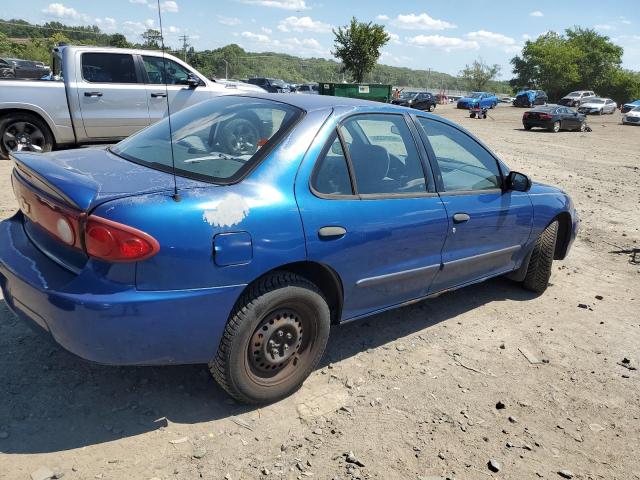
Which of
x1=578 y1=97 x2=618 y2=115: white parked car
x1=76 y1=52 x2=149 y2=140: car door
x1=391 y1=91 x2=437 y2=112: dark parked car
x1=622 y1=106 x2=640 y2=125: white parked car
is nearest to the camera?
x1=76 y1=52 x2=149 y2=140: car door

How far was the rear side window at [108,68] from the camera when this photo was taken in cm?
851

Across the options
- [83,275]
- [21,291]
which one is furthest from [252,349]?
[21,291]

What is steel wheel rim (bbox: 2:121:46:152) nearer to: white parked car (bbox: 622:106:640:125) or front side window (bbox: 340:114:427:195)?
front side window (bbox: 340:114:427:195)

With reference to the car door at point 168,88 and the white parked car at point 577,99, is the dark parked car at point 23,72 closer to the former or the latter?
the car door at point 168,88

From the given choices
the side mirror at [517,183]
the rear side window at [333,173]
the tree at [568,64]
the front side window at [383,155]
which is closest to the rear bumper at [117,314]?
the rear side window at [333,173]

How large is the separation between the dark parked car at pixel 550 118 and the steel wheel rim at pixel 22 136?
2380cm

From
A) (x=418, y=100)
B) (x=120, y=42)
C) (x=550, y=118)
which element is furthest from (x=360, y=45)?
(x=120, y=42)

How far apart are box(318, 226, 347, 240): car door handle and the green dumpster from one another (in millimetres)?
20633

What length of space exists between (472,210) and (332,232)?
52.5 inches

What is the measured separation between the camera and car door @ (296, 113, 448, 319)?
2.85 m

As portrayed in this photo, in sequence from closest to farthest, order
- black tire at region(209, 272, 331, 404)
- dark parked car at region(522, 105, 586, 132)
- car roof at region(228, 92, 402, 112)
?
black tire at region(209, 272, 331, 404), car roof at region(228, 92, 402, 112), dark parked car at region(522, 105, 586, 132)

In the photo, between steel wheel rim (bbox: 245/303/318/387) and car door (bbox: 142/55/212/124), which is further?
car door (bbox: 142/55/212/124)

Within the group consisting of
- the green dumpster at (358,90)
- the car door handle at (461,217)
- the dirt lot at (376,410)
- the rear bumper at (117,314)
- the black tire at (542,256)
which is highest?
the green dumpster at (358,90)

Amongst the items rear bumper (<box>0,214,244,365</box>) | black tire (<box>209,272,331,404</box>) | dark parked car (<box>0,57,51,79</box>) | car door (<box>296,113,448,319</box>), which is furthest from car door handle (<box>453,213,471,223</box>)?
dark parked car (<box>0,57,51,79</box>)
